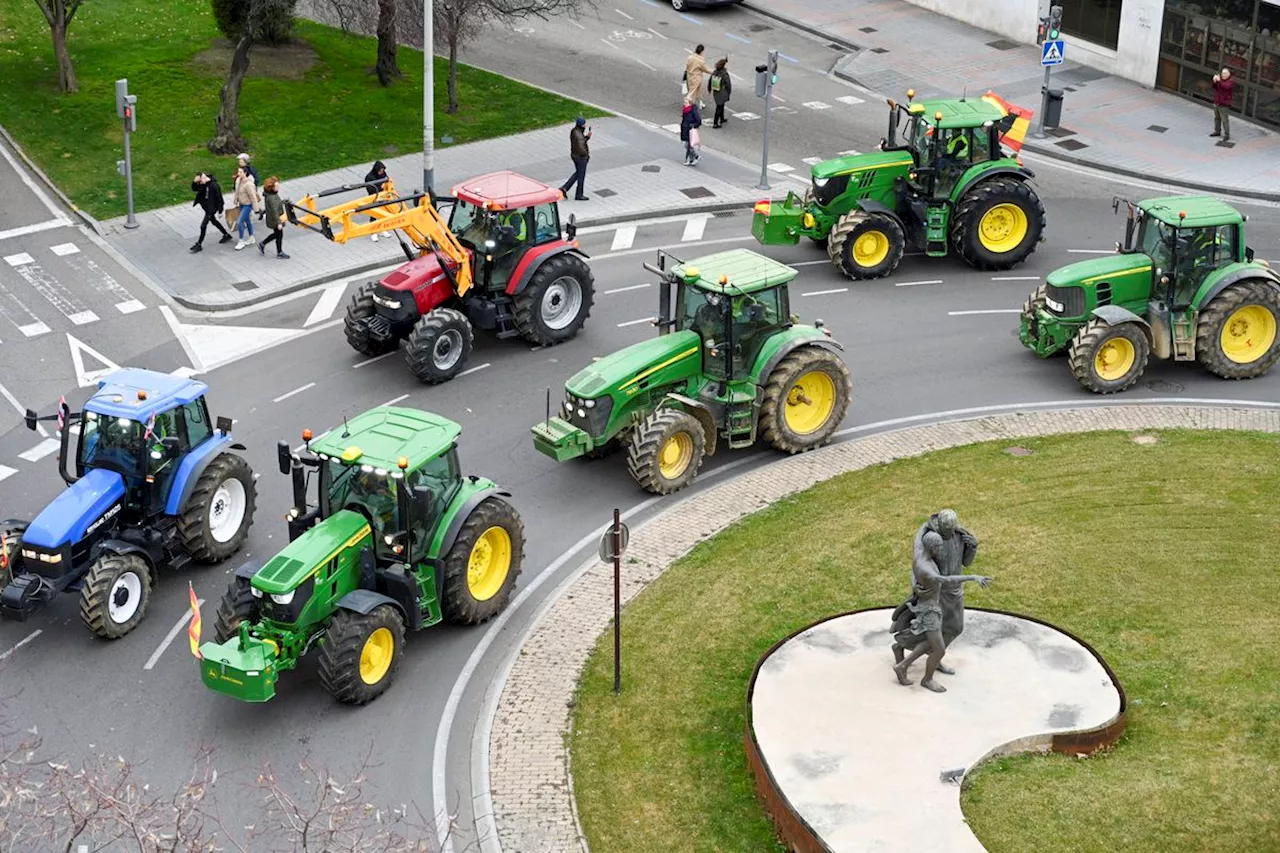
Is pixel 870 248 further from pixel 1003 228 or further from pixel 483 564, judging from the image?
pixel 483 564

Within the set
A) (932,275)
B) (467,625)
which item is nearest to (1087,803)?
(467,625)

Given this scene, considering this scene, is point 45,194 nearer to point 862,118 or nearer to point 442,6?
point 442,6

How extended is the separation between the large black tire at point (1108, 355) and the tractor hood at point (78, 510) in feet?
46.7

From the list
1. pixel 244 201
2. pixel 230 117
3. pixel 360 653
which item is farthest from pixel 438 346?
pixel 230 117

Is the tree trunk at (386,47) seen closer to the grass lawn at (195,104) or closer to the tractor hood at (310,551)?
the grass lawn at (195,104)

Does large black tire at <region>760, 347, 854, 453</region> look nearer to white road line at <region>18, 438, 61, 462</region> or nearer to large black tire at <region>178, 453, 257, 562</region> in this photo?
large black tire at <region>178, 453, 257, 562</region>

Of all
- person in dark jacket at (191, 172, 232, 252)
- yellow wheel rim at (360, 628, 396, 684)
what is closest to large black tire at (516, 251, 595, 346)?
person in dark jacket at (191, 172, 232, 252)

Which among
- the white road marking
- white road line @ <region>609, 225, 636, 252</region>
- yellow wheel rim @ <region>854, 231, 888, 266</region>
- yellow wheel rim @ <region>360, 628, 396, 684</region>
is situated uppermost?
yellow wheel rim @ <region>854, 231, 888, 266</region>

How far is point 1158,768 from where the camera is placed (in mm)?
17172

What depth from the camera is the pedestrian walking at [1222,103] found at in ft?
118

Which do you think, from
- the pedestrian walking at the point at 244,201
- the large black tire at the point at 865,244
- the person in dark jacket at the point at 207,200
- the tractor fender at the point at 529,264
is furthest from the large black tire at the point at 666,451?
the person in dark jacket at the point at 207,200

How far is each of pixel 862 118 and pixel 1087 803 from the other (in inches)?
965

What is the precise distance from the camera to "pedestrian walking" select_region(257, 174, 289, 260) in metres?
30.9

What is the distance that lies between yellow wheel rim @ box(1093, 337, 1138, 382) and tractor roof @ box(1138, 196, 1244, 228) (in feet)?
6.45
